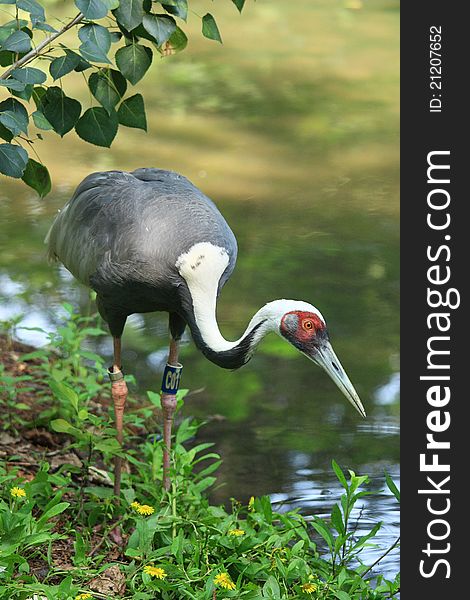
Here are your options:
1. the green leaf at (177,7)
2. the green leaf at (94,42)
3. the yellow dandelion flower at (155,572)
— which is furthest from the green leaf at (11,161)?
the yellow dandelion flower at (155,572)

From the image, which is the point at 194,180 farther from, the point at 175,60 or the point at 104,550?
the point at 104,550

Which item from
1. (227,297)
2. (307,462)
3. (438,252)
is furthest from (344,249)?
(438,252)

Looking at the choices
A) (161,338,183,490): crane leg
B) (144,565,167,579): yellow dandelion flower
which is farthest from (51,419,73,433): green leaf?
(144,565,167,579): yellow dandelion flower

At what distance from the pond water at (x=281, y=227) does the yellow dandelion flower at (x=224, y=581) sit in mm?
868

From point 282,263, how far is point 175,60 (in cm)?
455

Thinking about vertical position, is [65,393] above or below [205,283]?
below

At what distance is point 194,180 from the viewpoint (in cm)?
809

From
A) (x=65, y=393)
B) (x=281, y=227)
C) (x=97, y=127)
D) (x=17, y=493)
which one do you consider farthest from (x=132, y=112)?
(x=281, y=227)

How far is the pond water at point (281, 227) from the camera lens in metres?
5.28

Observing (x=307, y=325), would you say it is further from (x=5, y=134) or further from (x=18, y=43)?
(x=18, y=43)

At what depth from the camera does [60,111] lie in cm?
389

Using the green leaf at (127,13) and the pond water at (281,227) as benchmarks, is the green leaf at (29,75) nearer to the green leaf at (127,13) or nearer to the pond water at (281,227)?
the green leaf at (127,13)

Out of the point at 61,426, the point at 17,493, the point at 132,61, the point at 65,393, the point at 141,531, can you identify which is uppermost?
the point at 132,61

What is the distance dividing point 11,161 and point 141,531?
1.28m
